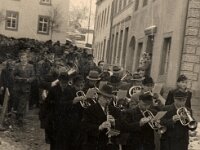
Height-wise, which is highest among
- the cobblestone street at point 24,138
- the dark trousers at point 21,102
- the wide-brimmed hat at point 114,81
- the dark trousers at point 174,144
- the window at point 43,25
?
the window at point 43,25

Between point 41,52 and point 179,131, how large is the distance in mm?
13385

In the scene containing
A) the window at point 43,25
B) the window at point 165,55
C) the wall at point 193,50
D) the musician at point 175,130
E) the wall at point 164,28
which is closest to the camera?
the musician at point 175,130

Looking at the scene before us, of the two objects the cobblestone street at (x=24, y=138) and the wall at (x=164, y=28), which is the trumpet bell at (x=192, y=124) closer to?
the cobblestone street at (x=24, y=138)

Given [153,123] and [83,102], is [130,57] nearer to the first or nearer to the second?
[83,102]

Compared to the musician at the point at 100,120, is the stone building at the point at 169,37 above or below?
above

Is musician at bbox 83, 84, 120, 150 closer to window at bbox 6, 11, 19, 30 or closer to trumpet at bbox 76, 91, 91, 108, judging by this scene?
trumpet at bbox 76, 91, 91, 108

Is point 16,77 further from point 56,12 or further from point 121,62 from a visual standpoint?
point 56,12

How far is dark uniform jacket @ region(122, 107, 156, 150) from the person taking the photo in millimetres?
7887

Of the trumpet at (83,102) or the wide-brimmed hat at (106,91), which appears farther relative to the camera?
the trumpet at (83,102)

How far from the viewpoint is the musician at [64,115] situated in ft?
31.1

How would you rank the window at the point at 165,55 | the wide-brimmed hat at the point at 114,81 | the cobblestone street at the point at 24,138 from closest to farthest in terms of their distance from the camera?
1. the wide-brimmed hat at the point at 114,81
2. the cobblestone street at the point at 24,138
3. the window at the point at 165,55

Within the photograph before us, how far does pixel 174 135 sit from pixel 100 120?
3.99 ft

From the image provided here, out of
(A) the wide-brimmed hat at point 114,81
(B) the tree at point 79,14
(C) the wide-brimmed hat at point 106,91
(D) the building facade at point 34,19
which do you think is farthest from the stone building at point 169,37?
(B) the tree at point 79,14

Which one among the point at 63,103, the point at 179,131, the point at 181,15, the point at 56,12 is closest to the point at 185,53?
the point at 181,15
